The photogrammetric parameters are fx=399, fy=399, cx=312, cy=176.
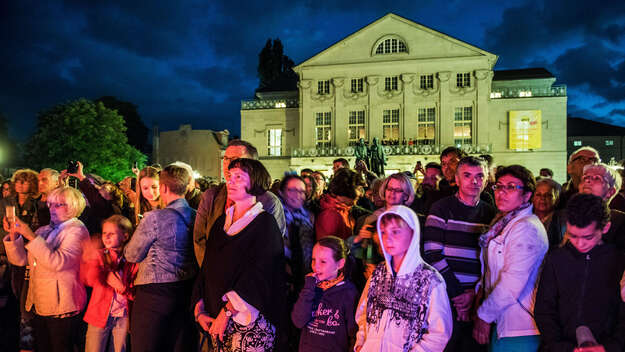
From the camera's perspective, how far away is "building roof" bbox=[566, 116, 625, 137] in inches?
1593

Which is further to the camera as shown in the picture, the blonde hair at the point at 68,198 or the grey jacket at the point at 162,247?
the blonde hair at the point at 68,198

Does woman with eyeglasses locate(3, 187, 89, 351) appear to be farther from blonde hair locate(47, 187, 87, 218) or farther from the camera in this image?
the camera

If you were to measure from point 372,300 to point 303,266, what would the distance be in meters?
1.11

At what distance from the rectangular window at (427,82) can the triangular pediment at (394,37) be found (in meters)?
1.44

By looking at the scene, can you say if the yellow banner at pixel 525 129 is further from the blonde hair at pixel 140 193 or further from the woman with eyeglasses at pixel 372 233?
the blonde hair at pixel 140 193

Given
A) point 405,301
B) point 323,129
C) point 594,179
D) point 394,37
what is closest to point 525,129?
point 394,37

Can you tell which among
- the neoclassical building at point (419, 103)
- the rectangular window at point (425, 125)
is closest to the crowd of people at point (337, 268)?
the neoclassical building at point (419, 103)

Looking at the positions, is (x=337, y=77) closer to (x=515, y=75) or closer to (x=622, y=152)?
(x=515, y=75)

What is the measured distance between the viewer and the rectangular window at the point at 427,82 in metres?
29.8

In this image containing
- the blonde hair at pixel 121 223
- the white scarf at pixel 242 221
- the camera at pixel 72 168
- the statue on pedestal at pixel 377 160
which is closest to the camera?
the white scarf at pixel 242 221

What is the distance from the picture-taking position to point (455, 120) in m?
29.5

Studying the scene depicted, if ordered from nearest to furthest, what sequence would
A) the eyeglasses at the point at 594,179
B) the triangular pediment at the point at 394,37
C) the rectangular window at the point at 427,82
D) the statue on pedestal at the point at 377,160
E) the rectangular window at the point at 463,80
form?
the eyeglasses at the point at 594,179
the statue on pedestal at the point at 377,160
the rectangular window at the point at 463,80
the triangular pediment at the point at 394,37
the rectangular window at the point at 427,82

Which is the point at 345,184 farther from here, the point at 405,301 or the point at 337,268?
the point at 405,301

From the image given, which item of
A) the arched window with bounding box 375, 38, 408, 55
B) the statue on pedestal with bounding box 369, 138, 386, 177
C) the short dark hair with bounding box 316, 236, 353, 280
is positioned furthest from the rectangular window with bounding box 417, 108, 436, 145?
the short dark hair with bounding box 316, 236, 353, 280
